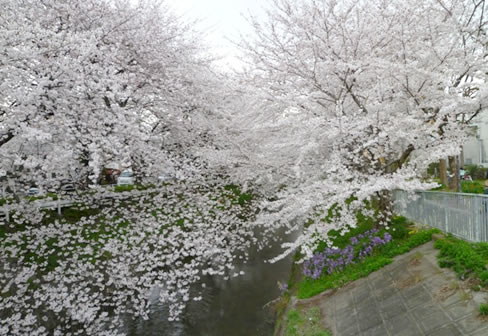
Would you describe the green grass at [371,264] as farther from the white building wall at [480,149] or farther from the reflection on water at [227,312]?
the white building wall at [480,149]

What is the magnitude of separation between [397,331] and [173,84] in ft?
28.5

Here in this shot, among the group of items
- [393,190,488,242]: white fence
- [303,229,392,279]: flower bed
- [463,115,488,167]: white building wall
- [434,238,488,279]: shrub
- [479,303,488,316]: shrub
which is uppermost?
[463,115,488,167]: white building wall

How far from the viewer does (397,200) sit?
464 inches

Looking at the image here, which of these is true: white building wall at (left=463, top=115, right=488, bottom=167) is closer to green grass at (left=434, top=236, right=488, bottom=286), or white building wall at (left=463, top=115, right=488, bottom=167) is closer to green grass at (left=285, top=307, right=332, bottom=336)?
green grass at (left=434, top=236, right=488, bottom=286)

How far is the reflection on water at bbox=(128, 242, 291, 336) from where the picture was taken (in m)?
9.29

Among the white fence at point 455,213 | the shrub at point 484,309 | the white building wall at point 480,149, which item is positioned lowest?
the shrub at point 484,309

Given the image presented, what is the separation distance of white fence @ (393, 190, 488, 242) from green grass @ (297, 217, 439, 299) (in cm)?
48

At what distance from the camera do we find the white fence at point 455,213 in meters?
6.62

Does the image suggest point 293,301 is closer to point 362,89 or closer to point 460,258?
point 460,258

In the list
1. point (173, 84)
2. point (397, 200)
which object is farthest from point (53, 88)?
point (397, 200)

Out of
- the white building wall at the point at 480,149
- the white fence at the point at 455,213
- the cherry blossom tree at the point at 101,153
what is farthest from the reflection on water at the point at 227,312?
the white building wall at the point at 480,149

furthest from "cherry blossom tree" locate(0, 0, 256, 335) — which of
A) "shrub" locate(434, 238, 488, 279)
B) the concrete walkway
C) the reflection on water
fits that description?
"shrub" locate(434, 238, 488, 279)

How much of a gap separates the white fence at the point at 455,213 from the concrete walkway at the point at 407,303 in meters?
0.73

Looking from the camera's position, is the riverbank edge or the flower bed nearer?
the riverbank edge
